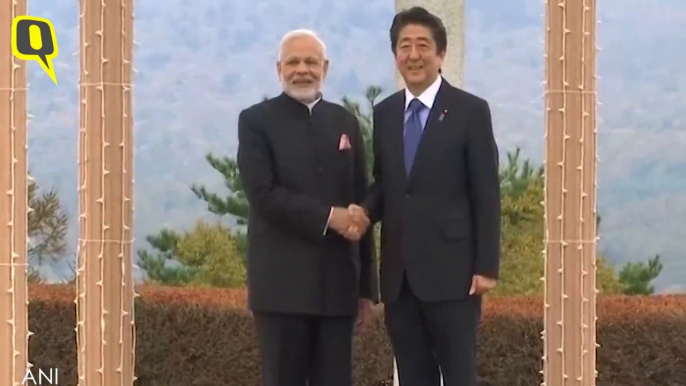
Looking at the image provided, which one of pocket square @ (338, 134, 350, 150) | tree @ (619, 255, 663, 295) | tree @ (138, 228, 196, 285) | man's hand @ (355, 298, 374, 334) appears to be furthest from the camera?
tree @ (619, 255, 663, 295)

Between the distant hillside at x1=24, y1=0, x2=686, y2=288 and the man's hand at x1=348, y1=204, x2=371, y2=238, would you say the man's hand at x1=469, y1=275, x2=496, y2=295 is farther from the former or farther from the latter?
the distant hillside at x1=24, y1=0, x2=686, y2=288

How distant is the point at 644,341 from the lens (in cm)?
404

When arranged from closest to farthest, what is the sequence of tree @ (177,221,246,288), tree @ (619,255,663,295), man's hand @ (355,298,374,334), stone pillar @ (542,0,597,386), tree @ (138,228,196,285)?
1. stone pillar @ (542,0,597,386)
2. man's hand @ (355,298,374,334)
3. tree @ (177,221,246,288)
4. tree @ (138,228,196,285)
5. tree @ (619,255,663,295)

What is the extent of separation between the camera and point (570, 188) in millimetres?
2482

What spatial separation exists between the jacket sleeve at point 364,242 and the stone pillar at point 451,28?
0.48 meters

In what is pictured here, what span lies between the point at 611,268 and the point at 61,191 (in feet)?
10.6

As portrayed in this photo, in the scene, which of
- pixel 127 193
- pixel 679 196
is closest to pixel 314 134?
pixel 127 193

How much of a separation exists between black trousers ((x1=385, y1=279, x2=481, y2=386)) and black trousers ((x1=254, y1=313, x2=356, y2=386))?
13cm

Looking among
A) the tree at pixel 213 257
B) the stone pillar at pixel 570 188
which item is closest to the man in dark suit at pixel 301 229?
the stone pillar at pixel 570 188

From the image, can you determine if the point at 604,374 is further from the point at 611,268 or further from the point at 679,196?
the point at 679,196

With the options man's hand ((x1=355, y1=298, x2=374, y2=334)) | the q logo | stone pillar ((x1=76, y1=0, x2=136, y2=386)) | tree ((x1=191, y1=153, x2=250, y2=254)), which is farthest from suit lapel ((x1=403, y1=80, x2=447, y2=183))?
tree ((x1=191, y1=153, x2=250, y2=254))

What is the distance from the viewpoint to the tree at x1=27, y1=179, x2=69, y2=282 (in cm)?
556

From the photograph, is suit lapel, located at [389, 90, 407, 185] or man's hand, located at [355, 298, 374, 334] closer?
suit lapel, located at [389, 90, 407, 185]

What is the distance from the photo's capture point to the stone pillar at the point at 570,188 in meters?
2.48
